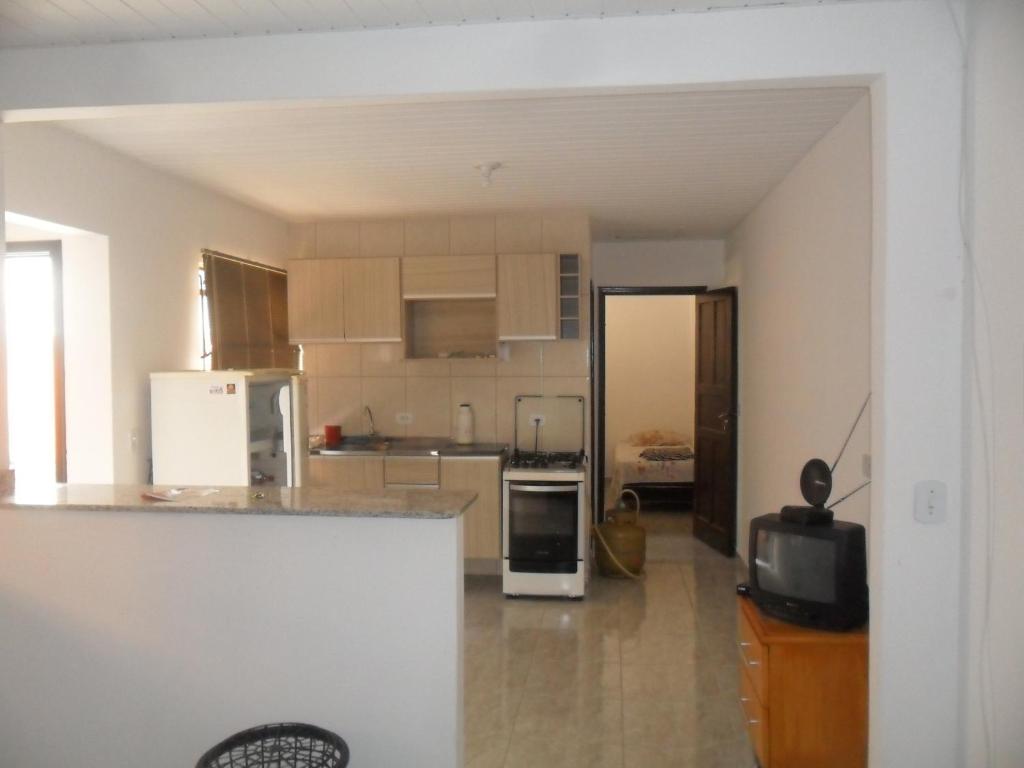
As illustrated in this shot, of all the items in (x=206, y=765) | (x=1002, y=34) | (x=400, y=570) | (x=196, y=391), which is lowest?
(x=206, y=765)

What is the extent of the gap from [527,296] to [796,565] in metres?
2.87

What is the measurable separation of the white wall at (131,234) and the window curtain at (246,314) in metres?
0.13

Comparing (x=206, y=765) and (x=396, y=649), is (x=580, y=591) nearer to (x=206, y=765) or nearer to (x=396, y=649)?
(x=396, y=649)

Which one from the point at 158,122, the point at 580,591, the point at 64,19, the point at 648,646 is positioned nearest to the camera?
A: the point at 64,19

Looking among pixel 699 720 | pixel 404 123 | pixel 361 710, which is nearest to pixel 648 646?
pixel 699 720

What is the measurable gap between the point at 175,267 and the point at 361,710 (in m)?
2.75

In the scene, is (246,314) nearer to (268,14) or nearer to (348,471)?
(348,471)

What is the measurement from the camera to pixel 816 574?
8.38 feet

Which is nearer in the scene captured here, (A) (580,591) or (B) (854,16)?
(B) (854,16)

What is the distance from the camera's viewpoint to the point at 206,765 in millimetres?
2027

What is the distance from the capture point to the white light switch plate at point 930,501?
6.72 feet

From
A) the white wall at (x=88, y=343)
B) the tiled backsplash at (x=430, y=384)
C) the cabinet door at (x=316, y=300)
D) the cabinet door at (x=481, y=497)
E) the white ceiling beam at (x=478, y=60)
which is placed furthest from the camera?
the tiled backsplash at (x=430, y=384)

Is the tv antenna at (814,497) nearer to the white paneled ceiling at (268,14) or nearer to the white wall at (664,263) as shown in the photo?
the white paneled ceiling at (268,14)

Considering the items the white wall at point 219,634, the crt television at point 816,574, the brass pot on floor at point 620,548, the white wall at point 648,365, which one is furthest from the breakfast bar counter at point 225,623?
the white wall at point 648,365
